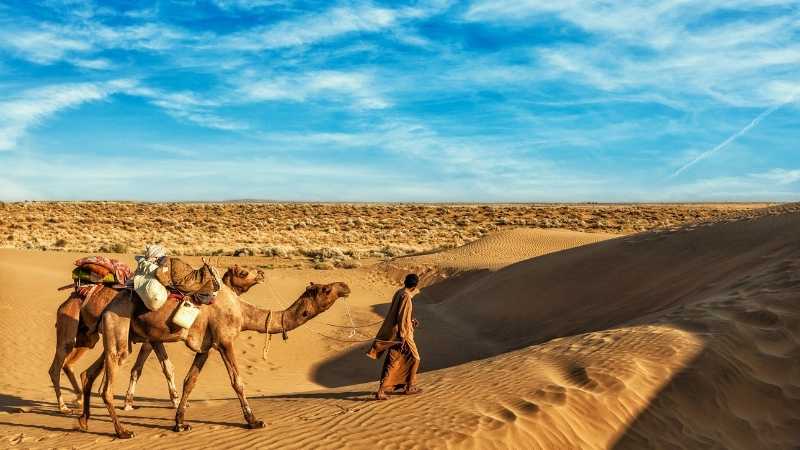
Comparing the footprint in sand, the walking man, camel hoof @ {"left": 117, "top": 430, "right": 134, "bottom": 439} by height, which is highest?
the walking man

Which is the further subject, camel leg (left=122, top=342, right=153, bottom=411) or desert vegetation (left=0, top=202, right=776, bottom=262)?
desert vegetation (left=0, top=202, right=776, bottom=262)

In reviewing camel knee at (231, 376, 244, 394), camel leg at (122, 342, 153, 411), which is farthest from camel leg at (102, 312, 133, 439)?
camel leg at (122, 342, 153, 411)

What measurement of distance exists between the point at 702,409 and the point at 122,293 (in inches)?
309

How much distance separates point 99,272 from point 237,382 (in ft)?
9.24

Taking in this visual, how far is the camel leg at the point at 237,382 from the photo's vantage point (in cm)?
839

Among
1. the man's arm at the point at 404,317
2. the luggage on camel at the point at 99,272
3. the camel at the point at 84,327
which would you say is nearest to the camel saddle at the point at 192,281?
the camel at the point at 84,327

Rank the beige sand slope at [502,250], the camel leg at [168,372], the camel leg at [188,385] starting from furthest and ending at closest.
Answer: the beige sand slope at [502,250], the camel leg at [168,372], the camel leg at [188,385]

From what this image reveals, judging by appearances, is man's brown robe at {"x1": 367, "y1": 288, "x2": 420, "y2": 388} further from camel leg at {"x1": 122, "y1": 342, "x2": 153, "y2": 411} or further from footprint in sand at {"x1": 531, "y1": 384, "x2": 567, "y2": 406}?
camel leg at {"x1": 122, "y1": 342, "x2": 153, "y2": 411}

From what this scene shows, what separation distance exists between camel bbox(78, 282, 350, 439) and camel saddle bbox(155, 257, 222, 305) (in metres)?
0.18

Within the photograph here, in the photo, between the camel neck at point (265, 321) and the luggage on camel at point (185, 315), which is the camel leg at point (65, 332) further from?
the camel neck at point (265, 321)

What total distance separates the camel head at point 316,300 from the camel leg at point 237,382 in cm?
93

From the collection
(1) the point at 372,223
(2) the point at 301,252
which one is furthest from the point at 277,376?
(1) the point at 372,223

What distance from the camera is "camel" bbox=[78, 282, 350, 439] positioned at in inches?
332

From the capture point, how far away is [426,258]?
30.9 m
